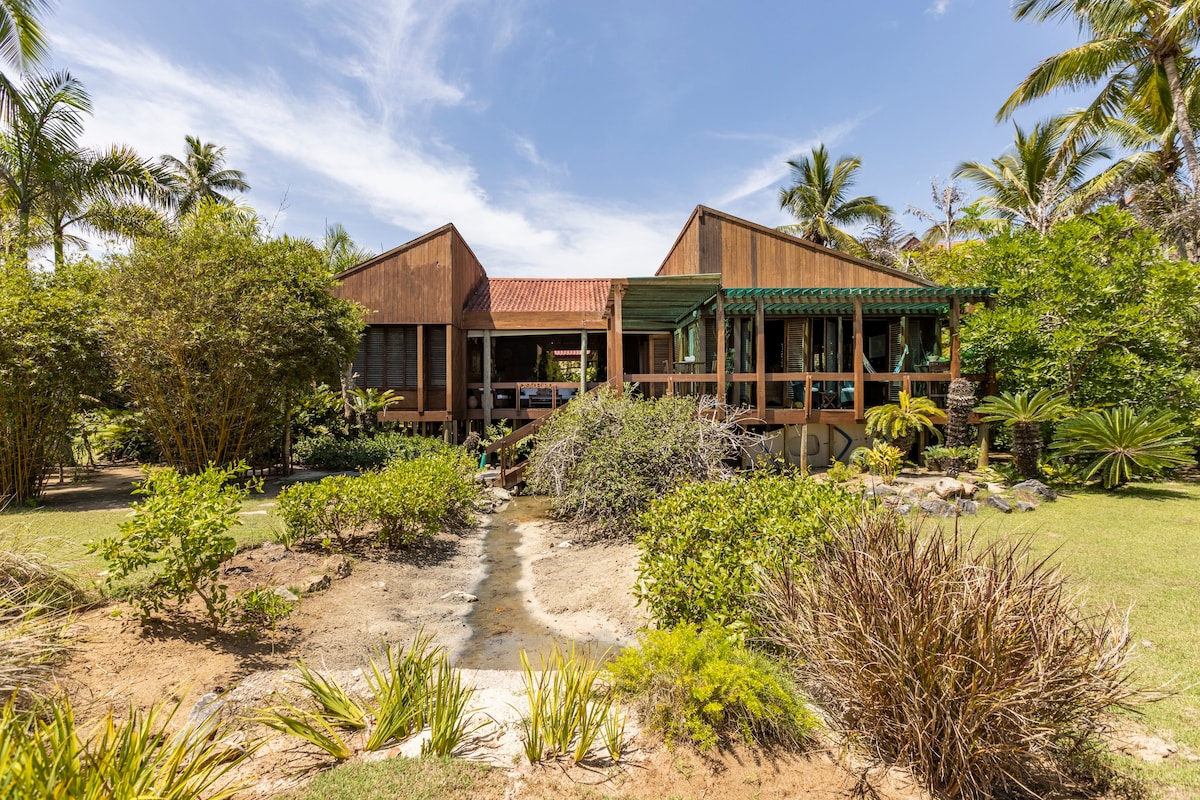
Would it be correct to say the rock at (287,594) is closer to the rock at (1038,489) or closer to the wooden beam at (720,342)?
the wooden beam at (720,342)

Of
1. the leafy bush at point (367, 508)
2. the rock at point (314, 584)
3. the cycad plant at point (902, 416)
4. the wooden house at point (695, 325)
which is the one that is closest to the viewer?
the rock at point (314, 584)

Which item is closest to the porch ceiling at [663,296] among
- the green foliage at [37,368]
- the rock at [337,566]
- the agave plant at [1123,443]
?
the agave plant at [1123,443]

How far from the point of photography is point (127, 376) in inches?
391

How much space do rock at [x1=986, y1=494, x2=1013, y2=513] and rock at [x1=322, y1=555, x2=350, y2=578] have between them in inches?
372

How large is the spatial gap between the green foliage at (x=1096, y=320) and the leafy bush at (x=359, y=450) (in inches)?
495

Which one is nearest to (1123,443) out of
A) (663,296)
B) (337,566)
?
(663,296)

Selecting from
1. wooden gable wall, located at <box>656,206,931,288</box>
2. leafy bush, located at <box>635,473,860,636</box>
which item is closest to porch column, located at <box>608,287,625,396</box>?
wooden gable wall, located at <box>656,206,931,288</box>

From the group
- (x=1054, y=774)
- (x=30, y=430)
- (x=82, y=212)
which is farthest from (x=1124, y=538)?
(x=82, y=212)

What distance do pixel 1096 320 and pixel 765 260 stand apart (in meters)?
7.28

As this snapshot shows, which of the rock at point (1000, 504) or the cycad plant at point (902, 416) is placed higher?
the cycad plant at point (902, 416)

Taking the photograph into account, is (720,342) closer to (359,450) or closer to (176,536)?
(359,450)

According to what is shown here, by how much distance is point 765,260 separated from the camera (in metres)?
15.3

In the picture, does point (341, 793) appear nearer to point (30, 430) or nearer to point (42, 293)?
point (30, 430)

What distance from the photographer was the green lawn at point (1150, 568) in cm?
341
